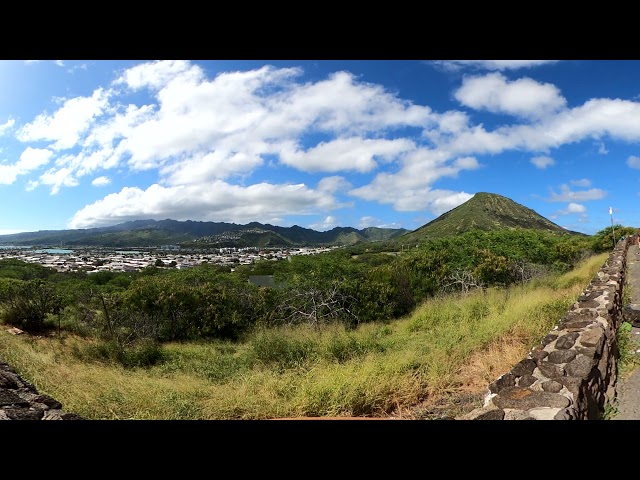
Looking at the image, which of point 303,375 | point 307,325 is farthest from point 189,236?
point 303,375

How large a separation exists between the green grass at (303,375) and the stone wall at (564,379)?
0.93m

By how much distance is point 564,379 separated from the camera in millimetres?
2494

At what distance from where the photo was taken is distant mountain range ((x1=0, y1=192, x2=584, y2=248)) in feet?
149

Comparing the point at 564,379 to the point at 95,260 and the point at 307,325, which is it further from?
the point at 95,260

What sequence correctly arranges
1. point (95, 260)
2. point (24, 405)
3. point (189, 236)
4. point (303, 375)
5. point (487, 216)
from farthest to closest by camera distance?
point (189, 236), point (487, 216), point (95, 260), point (303, 375), point (24, 405)

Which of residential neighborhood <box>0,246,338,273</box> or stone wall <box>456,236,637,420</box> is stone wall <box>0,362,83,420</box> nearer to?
stone wall <box>456,236,637,420</box>

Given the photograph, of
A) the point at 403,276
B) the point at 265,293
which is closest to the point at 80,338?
the point at 265,293

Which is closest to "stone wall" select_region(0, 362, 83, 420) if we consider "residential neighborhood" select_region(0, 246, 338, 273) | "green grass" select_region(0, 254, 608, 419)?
"green grass" select_region(0, 254, 608, 419)

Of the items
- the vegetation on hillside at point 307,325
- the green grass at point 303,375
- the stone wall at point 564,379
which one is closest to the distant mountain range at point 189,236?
the vegetation on hillside at point 307,325

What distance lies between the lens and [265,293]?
1271 centimetres

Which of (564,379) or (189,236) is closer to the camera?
(564,379)

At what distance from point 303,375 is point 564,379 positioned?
3.00 m
